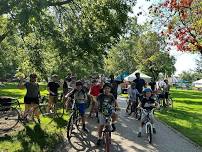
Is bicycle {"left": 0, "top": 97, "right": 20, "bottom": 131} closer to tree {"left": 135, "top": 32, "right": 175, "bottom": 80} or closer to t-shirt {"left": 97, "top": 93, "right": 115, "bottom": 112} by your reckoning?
t-shirt {"left": 97, "top": 93, "right": 115, "bottom": 112}

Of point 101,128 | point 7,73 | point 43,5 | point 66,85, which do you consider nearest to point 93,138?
point 101,128

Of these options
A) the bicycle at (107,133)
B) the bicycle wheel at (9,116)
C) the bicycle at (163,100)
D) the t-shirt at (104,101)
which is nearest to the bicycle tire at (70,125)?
the t-shirt at (104,101)

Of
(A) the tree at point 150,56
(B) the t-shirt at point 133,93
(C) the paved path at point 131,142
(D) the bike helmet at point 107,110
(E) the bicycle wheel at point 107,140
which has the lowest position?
(C) the paved path at point 131,142

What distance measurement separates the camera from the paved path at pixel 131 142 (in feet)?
40.8

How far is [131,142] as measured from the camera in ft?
44.5

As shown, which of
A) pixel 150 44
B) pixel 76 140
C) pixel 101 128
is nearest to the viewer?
pixel 101 128

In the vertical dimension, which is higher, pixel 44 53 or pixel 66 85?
pixel 44 53

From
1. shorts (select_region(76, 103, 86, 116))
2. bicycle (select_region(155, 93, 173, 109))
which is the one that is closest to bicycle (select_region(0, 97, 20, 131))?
shorts (select_region(76, 103, 86, 116))

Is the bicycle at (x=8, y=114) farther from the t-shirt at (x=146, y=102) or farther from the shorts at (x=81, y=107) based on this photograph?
the t-shirt at (x=146, y=102)

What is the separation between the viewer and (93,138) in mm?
13914

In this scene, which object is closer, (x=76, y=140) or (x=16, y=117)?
(x=76, y=140)

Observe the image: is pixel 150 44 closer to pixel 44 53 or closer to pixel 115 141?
pixel 44 53

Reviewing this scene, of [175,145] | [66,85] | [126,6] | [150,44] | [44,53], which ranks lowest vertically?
[175,145]

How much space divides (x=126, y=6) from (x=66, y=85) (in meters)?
5.44
